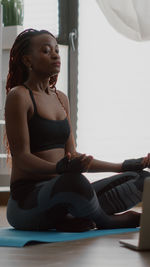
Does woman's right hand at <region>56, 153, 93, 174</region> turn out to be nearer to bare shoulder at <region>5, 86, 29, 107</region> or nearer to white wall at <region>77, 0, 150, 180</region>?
bare shoulder at <region>5, 86, 29, 107</region>

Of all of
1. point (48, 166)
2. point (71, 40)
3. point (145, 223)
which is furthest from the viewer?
point (71, 40)

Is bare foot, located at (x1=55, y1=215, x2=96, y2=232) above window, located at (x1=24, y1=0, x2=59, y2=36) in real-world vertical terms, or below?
below

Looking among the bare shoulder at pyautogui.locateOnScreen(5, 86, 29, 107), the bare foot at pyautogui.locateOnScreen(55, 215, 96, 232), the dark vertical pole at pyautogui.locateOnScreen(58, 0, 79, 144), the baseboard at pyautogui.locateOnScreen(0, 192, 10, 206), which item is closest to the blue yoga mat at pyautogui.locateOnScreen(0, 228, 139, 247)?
the bare foot at pyautogui.locateOnScreen(55, 215, 96, 232)

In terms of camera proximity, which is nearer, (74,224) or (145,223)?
(145,223)

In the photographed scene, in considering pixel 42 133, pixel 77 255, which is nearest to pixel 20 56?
pixel 42 133

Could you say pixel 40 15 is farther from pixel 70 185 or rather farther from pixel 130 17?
pixel 70 185

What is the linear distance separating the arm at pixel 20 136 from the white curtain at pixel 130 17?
1.66 meters

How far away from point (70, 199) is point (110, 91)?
1.97m

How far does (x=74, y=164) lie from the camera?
2.07 metres

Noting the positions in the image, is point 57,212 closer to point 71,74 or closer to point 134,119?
point 134,119

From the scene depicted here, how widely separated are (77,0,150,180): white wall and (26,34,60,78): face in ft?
5.32

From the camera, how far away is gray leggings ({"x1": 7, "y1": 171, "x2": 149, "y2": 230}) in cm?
213

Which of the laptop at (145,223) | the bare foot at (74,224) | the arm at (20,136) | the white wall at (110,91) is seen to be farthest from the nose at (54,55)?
the white wall at (110,91)

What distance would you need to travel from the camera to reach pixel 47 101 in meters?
2.38
